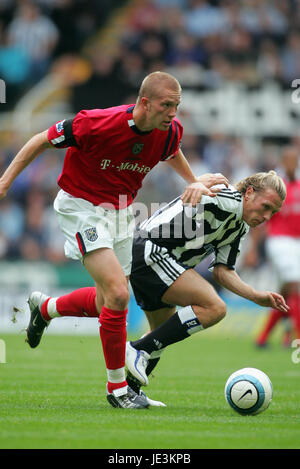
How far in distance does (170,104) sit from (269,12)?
1276cm

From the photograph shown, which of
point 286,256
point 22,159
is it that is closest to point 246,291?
point 22,159

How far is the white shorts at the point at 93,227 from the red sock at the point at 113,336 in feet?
1.51

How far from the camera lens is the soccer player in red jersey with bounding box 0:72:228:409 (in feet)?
17.4

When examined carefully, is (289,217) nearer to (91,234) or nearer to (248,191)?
(248,191)

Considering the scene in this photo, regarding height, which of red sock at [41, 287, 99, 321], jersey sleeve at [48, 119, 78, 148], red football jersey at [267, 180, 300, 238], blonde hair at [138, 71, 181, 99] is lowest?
red football jersey at [267, 180, 300, 238]

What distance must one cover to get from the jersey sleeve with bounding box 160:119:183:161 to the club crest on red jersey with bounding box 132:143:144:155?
9.3 inches

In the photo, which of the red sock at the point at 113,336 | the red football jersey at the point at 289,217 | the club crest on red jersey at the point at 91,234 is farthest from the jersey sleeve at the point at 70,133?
the red football jersey at the point at 289,217

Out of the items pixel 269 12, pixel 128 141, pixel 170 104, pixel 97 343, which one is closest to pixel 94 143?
pixel 128 141

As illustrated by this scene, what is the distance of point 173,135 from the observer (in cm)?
576

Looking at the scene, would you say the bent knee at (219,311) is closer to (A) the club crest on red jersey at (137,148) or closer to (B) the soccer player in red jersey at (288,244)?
(A) the club crest on red jersey at (137,148)

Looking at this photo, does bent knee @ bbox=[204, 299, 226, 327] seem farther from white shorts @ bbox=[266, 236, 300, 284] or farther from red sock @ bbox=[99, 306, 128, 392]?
white shorts @ bbox=[266, 236, 300, 284]

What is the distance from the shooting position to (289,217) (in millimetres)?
10688

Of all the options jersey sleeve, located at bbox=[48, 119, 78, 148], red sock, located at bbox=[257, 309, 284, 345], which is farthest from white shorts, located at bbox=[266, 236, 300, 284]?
jersey sleeve, located at bbox=[48, 119, 78, 148]

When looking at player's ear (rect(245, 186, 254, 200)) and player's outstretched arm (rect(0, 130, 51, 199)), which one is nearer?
player's outstretched arm (rect(0, 130, 51, 199))
